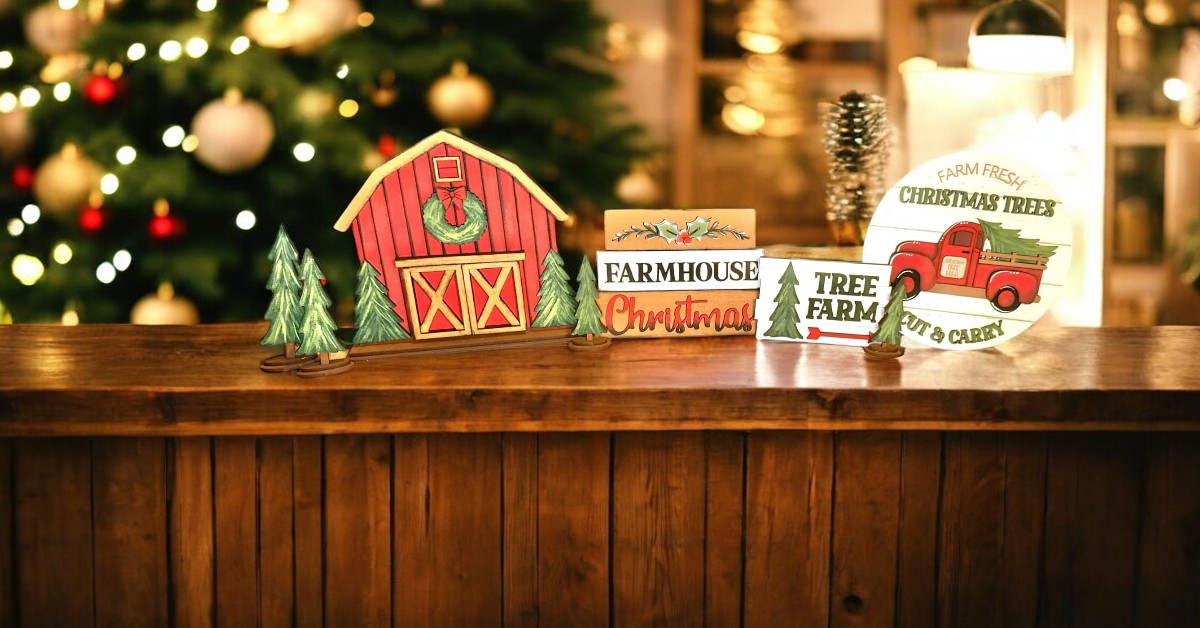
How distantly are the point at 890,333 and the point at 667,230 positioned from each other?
0.32m

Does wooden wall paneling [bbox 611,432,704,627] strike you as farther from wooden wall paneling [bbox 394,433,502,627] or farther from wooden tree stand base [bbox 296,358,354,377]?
wooden tree stand base [bbox 296,358,354,377]

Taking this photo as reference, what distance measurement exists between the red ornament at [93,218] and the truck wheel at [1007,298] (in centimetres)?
224

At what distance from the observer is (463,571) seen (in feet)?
3.60

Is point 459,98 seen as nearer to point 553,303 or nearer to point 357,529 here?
point 553,303

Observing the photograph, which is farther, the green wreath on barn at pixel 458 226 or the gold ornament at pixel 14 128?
the gold ornament at pixel 14 128

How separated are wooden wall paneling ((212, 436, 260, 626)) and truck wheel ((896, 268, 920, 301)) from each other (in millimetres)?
816

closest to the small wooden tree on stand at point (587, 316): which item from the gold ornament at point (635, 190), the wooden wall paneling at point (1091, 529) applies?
the wooden wall paneling at point (1091, 529)

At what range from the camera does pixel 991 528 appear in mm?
1102

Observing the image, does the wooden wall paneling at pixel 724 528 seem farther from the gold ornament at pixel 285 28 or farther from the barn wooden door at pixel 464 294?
the gold ornament at pixel 285 28

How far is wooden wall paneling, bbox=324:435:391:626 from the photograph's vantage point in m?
1.08

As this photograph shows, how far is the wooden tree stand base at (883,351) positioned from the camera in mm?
1179

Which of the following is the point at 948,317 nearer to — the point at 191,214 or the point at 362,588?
the point at 362,588

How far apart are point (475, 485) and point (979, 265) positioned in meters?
0.69

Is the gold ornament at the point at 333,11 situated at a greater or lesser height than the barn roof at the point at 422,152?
greater
